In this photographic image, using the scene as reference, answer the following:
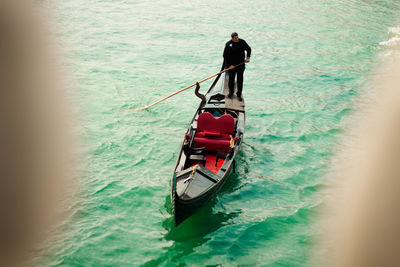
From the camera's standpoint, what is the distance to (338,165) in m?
5.39

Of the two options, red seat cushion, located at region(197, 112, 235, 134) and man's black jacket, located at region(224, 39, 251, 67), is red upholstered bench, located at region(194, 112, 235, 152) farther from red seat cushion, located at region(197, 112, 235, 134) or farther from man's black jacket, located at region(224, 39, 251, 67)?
man's black jacket, located at region(224, 39, 251, 67)

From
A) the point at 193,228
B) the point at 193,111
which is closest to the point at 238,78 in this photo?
the point at 193,111

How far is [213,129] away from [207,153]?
36 centimetres

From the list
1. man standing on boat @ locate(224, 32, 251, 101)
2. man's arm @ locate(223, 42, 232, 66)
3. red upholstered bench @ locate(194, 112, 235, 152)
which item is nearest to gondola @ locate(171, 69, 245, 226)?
red upholstered bench @ locate(194, 112, 235, 152)

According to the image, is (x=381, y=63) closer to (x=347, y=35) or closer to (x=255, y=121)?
(x=347, y=35)

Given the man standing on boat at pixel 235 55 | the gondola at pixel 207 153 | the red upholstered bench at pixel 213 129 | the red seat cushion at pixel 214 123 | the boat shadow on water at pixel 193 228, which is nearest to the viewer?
the gondola at pixel 207 153

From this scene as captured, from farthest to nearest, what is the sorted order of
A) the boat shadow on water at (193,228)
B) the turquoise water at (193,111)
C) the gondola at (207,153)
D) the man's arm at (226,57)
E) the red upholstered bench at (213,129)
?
the man's arm at (226,57) → the red upholstered bench at (213,129) → the turquoise water at (193,111) → the boat shadow on water at (193,228) → the gondola at (207,153)

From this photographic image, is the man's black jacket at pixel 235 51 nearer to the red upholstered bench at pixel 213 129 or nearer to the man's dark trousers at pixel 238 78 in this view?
the man's dark trousers at pixel 238 78

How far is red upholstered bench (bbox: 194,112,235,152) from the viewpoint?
462 centimetres

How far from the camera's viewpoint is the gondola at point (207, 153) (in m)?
3.69

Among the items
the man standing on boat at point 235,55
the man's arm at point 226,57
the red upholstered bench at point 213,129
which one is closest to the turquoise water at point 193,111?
the red upholstered bench at point 213,129

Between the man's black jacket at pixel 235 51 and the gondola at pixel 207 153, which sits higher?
the man's black jacket at pixel 235 51

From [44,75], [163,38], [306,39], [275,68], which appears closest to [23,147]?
[44,75]

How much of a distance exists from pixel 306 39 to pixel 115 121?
6929 millimetres
